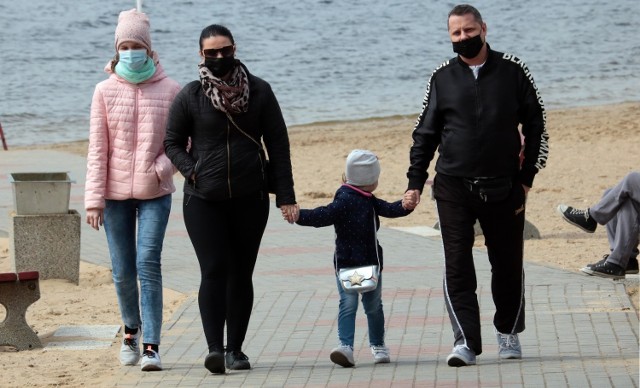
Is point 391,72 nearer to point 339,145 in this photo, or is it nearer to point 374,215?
point 339,145

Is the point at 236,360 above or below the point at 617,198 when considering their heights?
below

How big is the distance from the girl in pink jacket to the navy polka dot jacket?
0.78 metres

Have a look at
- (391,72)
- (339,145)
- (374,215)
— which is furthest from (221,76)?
(391,72)

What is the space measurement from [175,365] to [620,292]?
10.5ft

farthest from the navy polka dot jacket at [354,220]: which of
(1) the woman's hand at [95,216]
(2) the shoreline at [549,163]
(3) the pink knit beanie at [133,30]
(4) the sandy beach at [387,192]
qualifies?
(2) the shoreline at [549,163]

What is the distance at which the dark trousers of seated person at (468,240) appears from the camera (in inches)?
286

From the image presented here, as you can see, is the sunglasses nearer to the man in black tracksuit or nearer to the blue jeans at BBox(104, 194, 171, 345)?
the blue jeans at BBox(104, 194, 171, 345)

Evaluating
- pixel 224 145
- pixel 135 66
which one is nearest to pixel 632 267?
pixel 224 145

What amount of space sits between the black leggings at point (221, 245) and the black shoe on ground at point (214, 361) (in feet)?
0.10

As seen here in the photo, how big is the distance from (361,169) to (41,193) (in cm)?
397

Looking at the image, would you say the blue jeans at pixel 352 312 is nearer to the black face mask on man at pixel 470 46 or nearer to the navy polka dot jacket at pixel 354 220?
the navy polka dot jacket at pixel 354 220

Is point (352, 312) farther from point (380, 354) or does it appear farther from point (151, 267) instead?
point (151, 267)

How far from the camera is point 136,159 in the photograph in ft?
24.3

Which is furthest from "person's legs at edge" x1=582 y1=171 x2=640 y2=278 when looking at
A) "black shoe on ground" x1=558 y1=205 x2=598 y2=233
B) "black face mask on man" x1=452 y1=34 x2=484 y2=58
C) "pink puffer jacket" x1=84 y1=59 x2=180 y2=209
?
"pink puffer jacket" x1=84 y1=59 x2=180 y2=209
